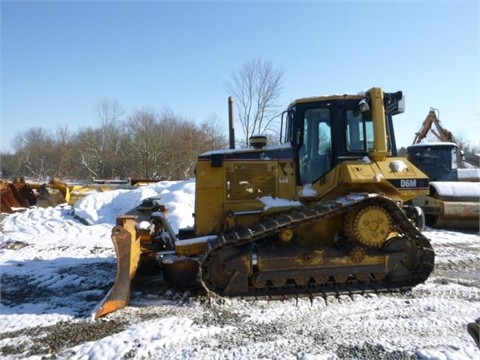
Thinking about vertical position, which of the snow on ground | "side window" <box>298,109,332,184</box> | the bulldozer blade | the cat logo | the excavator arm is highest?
the excavator arm

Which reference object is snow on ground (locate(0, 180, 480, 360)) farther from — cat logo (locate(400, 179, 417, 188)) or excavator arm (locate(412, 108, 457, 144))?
excavator arm (locate(412, 108, 457, 144))

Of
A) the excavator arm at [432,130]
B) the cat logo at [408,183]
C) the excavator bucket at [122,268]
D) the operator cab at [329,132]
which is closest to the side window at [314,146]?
the operator cab at [329,132]

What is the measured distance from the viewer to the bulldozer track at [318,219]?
4.84 meters

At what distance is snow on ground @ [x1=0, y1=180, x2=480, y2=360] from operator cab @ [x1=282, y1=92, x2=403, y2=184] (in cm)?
192

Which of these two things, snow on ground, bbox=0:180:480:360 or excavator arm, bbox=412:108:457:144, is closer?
snow on ground, bbox=0:180:480:360

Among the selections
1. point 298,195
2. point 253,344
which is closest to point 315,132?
point 298,195

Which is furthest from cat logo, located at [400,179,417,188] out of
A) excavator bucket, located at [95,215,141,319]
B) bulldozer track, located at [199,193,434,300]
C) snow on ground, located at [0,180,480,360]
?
excavator bucket, located at [95,215,141,319]

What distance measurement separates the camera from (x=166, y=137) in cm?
3516

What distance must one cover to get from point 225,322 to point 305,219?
161cm

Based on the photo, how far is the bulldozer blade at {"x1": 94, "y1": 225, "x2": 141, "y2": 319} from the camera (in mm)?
4594

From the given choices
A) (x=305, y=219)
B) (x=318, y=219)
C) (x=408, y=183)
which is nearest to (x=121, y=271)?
(x=305, y=219)

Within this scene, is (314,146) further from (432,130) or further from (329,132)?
(432,130)

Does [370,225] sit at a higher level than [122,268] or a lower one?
higher

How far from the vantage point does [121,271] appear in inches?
187
